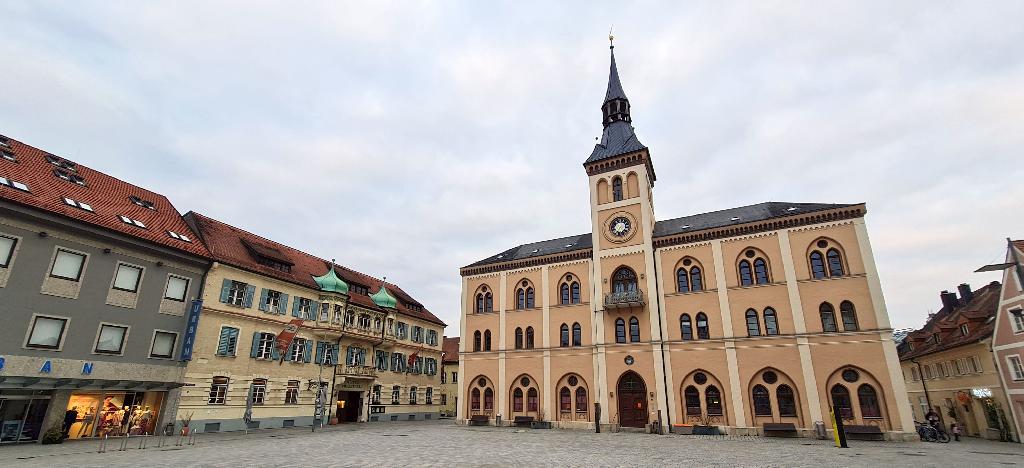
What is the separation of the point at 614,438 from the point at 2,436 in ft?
96.2

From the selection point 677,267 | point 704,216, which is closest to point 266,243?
point 677,267

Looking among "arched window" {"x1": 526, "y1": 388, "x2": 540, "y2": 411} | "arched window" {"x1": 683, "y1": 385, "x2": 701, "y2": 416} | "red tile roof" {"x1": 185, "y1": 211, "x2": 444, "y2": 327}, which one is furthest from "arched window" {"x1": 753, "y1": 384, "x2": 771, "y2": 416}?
"red tile roof" {"x1": 185, "y1": 211, "x2": 444, "y2": 327}

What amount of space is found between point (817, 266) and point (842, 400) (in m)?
8.23

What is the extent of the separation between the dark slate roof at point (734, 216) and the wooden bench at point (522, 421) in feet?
55.3

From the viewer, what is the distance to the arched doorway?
1318 inches

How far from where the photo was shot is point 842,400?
28.7 m

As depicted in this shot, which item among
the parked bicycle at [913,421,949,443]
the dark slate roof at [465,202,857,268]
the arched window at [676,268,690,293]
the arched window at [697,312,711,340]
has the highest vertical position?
the dark slate roof at [465,202,857,268]

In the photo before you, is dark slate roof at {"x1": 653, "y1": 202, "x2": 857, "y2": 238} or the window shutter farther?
the window shutter

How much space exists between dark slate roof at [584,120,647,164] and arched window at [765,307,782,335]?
15441mm

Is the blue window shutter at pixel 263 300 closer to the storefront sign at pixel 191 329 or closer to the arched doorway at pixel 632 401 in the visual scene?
the storefront sign at pixel 191 329

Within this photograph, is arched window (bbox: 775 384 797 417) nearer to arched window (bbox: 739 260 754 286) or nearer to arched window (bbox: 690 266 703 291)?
arched window (bbox: 739 260 754 286)

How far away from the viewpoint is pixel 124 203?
94.8ft

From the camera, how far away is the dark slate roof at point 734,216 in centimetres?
3281

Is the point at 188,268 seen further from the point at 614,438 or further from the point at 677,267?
the point at 677,267
